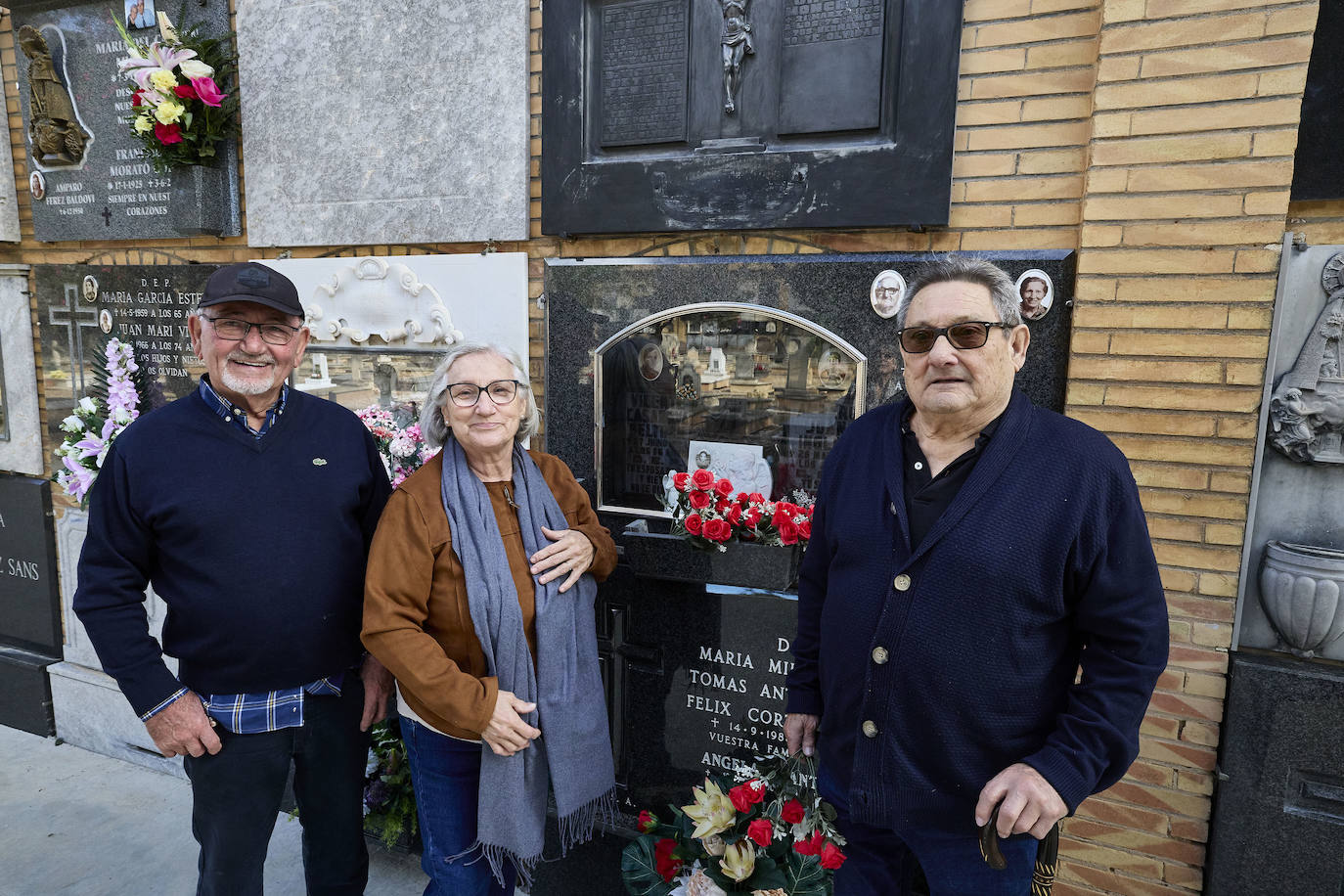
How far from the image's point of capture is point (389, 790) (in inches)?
126

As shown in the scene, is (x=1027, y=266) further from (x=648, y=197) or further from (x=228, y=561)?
(x=228, y=561)

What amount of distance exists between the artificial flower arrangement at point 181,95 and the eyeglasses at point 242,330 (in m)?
2.02

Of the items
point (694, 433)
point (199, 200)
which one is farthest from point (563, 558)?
point (199, 200)

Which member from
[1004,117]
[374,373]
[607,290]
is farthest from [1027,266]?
[374,373]

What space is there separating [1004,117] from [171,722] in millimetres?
3060

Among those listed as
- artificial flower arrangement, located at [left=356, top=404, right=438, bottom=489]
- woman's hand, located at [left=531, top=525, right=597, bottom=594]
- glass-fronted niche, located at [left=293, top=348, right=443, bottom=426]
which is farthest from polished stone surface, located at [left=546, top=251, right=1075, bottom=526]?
woman's hand, located at [left=531, top=525, right=597, bottom=594]

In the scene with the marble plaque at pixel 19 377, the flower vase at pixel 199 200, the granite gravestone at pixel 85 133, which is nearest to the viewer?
the flower vase at pixel 199 200

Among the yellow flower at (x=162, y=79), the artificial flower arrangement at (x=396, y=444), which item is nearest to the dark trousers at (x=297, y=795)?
the artificial flower arrangement at (x=396, y=444)

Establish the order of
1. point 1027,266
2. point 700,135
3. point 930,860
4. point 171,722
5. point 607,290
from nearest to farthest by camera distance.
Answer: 1. point 930,860
2. point 171,722
3. point 1027,266
4. point 700,135
5. point 607,290

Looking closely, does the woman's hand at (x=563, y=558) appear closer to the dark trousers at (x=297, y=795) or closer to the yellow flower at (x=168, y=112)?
the dark trousers at (x=297, y=795)

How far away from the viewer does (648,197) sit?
286cm

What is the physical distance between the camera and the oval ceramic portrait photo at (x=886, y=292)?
2.55m

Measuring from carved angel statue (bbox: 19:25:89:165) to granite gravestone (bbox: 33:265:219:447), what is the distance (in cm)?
63

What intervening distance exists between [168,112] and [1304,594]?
15.6 ft
